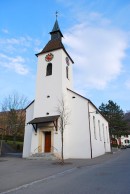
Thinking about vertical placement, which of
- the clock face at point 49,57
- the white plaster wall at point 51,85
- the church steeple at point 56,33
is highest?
the church steeple at point 56,33

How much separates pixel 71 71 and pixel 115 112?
3622 cm

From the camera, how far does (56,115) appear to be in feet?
73.5

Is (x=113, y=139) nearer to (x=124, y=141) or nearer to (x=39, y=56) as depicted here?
(x=124, y=141)

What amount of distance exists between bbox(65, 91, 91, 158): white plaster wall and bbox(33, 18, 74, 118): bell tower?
236 cm

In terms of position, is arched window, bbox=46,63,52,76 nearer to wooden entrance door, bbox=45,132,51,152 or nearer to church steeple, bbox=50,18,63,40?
church steeple, bbox=50,18,63,40

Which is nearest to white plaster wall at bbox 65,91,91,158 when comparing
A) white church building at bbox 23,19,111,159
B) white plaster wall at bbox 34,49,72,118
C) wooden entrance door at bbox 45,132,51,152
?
white church building at bbox 23,19,111,159

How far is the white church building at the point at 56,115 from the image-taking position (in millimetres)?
21844

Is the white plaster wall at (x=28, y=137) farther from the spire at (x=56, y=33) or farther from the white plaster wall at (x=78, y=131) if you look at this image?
the spire at (x=56, y=33)

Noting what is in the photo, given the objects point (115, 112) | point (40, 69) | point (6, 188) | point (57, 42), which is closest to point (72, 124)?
point (40, 69)

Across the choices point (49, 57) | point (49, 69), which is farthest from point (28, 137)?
point (49, 57)

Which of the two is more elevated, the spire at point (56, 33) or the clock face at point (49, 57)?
the spire at point (56, 33)

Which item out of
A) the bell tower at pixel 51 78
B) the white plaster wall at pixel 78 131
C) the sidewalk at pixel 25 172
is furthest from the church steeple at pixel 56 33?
the sidewalk at pixel 25 172

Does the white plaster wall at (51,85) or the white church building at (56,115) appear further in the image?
the white plaster wall at (51,85)

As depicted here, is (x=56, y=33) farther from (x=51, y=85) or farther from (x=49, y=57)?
(x=51, y=85)
